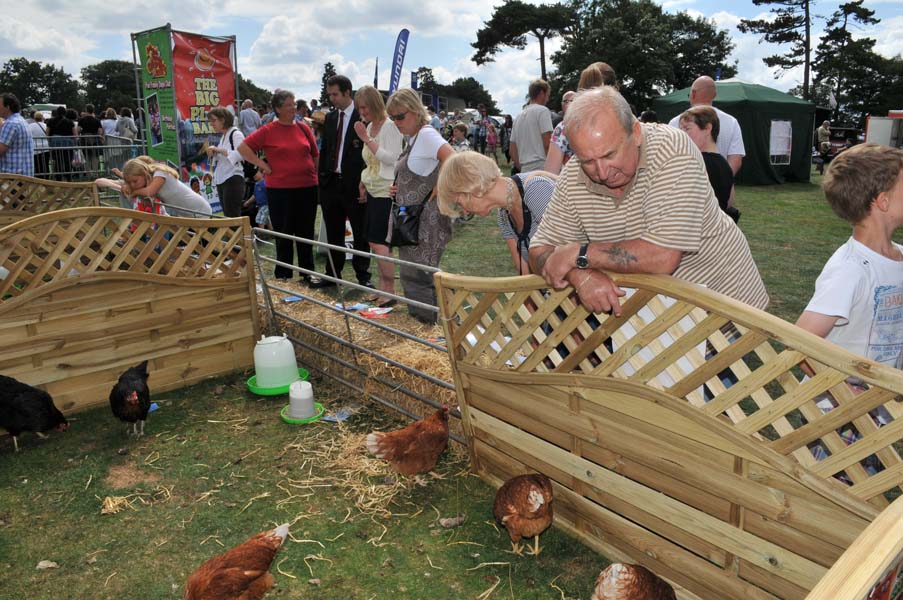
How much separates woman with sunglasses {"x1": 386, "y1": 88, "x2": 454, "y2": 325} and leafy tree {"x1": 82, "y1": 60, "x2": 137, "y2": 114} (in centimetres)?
8831

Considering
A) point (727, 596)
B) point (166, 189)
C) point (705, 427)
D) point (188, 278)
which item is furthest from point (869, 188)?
point (166, 189)

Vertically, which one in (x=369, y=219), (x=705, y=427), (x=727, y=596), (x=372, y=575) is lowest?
(x=372, y=575)

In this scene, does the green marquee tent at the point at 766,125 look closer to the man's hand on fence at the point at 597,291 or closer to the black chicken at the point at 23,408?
the man's hand on fence at the point at 597,291

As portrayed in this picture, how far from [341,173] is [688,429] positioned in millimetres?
5123

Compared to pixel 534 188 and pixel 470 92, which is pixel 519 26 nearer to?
pixel 470 92

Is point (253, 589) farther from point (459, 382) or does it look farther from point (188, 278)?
point (188, 278)

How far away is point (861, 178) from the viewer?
2404 mm

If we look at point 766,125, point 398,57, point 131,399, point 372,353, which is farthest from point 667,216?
point 766,125

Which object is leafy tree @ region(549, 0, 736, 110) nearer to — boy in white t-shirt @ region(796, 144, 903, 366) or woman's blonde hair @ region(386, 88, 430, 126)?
woman's blonde hair @ region(386, 88, 430, 126)

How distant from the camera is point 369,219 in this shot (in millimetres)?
5754

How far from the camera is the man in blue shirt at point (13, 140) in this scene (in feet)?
26.6

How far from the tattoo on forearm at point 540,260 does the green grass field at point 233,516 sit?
4.75ft

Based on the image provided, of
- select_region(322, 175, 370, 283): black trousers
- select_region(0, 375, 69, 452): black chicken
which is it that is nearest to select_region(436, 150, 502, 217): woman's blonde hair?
select_region(0, 375, 69, 452): black chicken

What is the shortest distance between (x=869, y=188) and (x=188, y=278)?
14.9 feet
